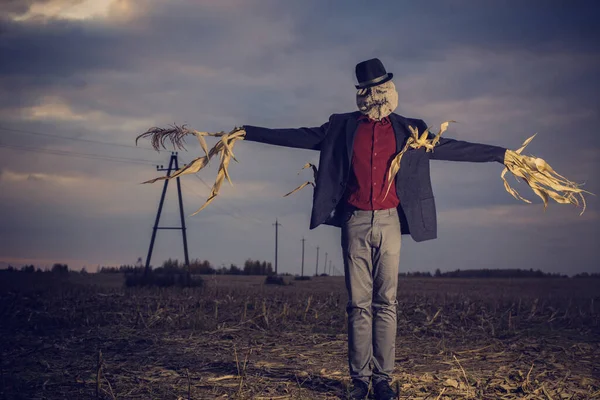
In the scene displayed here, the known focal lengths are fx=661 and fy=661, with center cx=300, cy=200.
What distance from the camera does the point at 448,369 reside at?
7.51 m

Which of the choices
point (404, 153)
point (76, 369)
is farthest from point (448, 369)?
point (76, 369)

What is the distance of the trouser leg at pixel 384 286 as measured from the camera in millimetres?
5918

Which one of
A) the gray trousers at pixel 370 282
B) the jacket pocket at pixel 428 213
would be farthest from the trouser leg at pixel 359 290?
the jacket pocket at pixel 428 213

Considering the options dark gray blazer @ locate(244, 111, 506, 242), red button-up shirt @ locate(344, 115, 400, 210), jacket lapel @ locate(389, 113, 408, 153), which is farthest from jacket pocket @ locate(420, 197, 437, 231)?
jacket lapel @ locate(389, 113, 408, 153)

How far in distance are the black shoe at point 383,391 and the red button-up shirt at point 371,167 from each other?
5.29 ft

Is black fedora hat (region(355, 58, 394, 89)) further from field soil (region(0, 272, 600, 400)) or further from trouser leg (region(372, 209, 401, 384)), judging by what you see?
field soil (region(0, 272, 600, 400))

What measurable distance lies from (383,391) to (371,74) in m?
2.87

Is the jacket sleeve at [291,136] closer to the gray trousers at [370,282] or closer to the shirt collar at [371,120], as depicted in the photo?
the shirt collar at [371,120]

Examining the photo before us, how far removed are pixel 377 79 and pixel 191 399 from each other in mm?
3379

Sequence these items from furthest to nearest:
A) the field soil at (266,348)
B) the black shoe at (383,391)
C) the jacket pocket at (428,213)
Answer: the field soil at (266,348) → the jacket pocket at (428,213) → the black shoe at (383,391)

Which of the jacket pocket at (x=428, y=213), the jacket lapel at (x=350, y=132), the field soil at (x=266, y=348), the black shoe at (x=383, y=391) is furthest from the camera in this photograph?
the field soil at (x=266, y=348)

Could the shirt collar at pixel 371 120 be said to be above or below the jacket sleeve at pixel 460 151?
above

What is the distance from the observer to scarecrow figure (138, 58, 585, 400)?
595cm

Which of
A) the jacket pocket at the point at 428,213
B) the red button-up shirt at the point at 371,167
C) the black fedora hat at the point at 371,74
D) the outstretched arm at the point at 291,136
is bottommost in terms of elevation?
the jacket pocket at the point at 428,213
